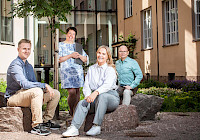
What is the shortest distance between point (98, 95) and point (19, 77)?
1.30 metres

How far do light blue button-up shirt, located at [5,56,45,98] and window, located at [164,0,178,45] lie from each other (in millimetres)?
11159

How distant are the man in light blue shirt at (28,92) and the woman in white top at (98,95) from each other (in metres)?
0.51

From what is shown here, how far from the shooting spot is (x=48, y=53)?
2056cm

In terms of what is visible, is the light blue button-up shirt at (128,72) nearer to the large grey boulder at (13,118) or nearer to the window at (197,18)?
the large grey boulder at (13,118)

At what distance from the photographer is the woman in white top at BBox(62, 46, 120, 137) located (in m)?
5.25

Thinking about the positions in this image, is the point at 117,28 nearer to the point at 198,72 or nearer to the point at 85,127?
the point at 198,72

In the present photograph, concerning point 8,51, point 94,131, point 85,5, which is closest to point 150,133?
point 94,131

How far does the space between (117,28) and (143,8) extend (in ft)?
13.2

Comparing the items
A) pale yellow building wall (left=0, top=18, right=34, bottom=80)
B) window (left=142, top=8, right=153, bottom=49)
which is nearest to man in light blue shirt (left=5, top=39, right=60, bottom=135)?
pale yellow building wall (left=0, top=18, right=34, bottom=80)

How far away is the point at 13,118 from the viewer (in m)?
5.47

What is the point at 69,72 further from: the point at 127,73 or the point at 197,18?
the point at 197,18

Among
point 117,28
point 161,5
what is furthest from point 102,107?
point 117,28

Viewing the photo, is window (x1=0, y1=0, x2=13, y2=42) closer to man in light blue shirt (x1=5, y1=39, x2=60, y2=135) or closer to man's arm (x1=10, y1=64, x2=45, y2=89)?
man in light blue shirt (x1=5, y1=39, x2=60, y2=135)

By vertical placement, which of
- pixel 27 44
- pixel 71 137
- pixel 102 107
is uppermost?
pixel 27 44
